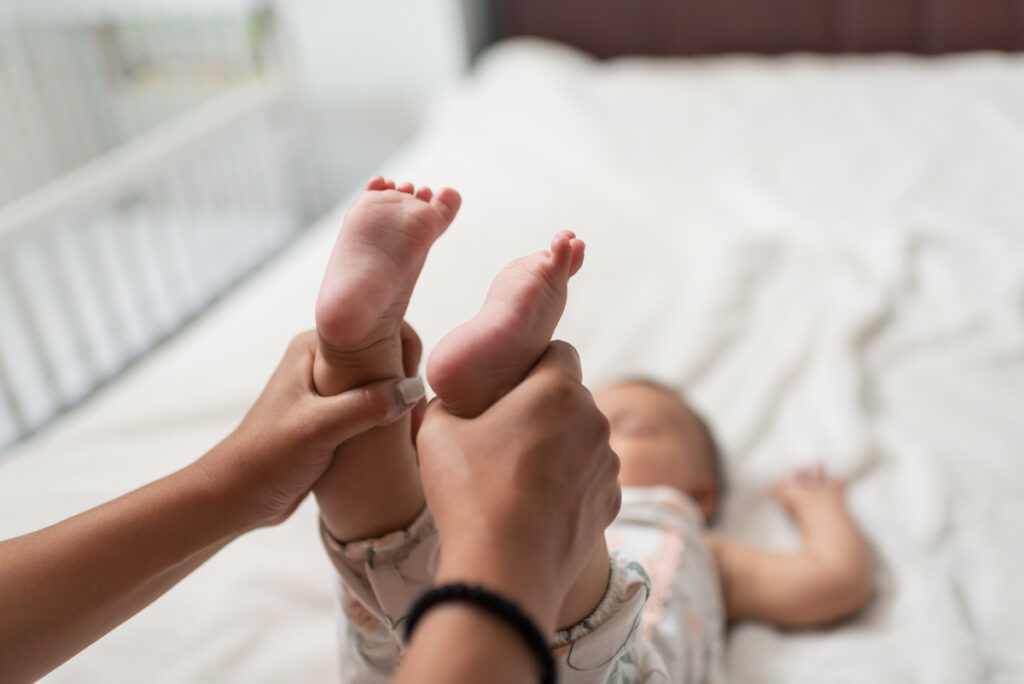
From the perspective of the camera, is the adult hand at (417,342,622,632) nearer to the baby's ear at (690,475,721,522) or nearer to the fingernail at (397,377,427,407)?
the fingernail at (397,377,427,407)

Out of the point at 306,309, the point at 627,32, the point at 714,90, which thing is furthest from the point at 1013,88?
the point at 306,309

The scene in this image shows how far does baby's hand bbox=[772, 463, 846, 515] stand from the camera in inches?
35.6

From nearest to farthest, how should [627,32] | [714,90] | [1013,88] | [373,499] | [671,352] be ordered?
[373,499], [671,352], [1013,88], [714,90], [627,32]

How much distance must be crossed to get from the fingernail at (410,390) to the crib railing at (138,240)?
108 cm

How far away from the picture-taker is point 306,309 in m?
0.99

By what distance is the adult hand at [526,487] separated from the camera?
41cm

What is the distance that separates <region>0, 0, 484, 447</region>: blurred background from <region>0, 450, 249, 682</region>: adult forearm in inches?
45.4

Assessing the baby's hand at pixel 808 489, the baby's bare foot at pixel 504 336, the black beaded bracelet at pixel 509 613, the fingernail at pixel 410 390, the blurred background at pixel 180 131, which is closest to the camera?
the black beaded bracelet at pixel 509 613

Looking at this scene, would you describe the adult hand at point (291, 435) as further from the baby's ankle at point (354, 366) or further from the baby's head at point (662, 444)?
the baby's head at point (662, 444)

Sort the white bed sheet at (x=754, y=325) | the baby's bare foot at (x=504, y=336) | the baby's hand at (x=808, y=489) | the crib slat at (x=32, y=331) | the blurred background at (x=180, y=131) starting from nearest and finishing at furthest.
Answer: the baby's bare foot at (x=504, y=336)
the white bed sheet at (x=754, y=325)
the baby's hand at (x=808, y=489)
the crib slat at (x=32, y=331)
the blurred background at (x=180, y=131)

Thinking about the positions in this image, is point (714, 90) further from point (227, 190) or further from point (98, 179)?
point (98, 179)

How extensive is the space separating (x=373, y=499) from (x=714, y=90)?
1.56 meters

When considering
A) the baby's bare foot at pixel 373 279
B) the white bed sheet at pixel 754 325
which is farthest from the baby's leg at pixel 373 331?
the white bed sheet at pixel 754 325

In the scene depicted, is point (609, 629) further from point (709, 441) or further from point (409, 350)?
point (709, 441)
